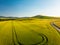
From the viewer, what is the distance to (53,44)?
2420cm

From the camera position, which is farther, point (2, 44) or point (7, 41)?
point (7, 41)

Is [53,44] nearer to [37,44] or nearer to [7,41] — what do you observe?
[37,44]

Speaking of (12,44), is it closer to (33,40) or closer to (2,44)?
(2,44)

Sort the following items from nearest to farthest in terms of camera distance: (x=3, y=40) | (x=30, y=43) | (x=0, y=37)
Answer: (x=30, y=43)
(x=3, y=40)
(x=0, y=37)

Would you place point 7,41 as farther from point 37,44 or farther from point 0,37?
point 37,44

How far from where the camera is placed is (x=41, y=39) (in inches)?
1035

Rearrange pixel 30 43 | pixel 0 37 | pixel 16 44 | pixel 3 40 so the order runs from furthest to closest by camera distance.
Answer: pixel 0 37
pixel 3 40
pixel 30 43
pixel 16 44

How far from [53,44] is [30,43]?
438 cm

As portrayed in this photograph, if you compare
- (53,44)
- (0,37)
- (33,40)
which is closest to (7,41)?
(0,37)

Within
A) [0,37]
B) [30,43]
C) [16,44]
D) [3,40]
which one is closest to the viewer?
[16,44]

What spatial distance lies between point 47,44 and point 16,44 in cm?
586

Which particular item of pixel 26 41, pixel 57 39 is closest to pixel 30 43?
pixel 26 41

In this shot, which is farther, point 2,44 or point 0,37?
point 0,37

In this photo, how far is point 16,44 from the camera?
2256cm
